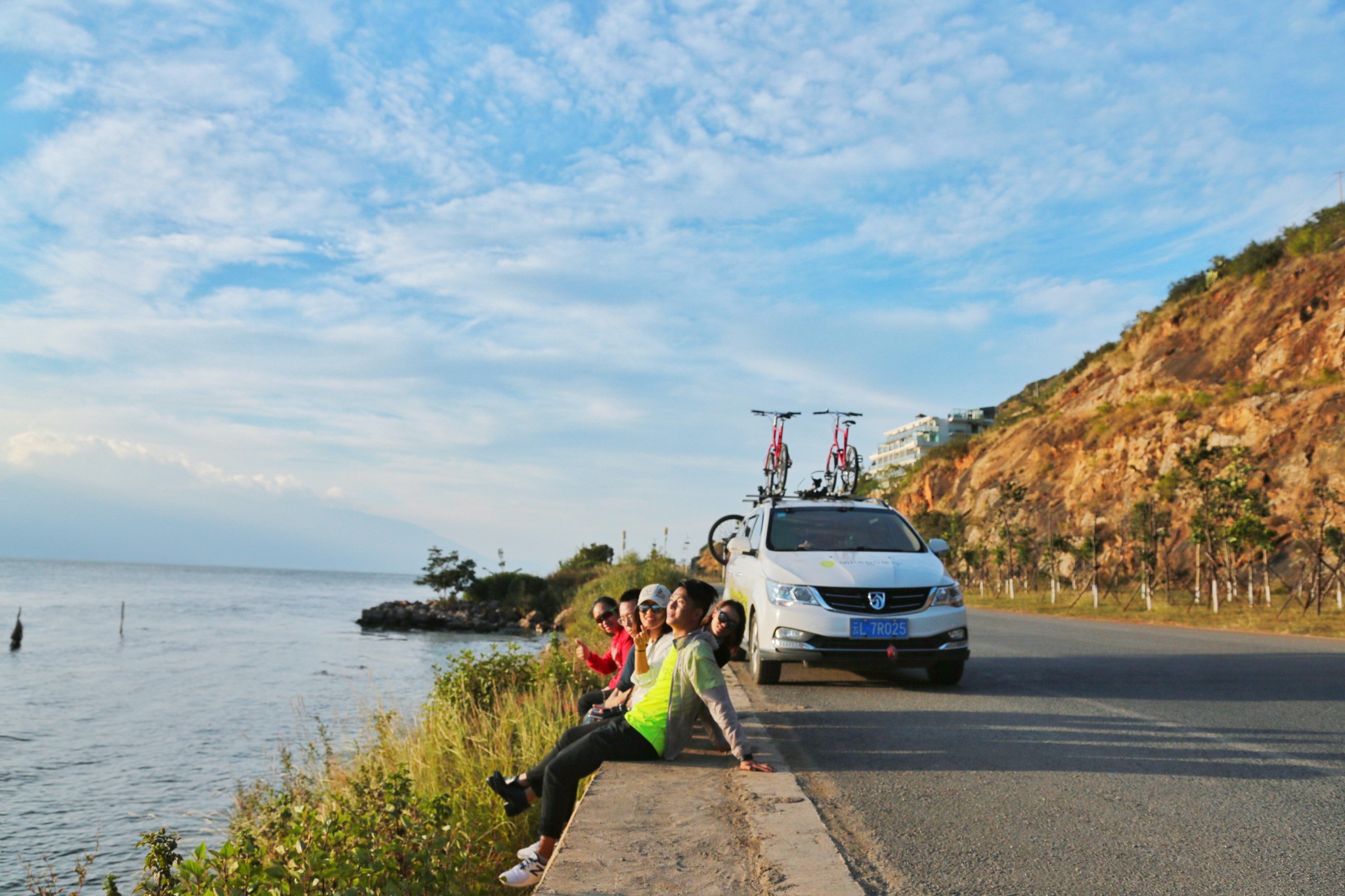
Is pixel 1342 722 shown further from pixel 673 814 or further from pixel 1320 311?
pixel 1320 311

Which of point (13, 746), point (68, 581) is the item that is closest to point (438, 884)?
point (13, 746)

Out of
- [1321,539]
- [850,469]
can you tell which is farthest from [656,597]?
[1321,539]

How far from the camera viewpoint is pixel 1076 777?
5.78m

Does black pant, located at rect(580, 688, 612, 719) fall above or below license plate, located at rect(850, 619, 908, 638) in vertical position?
below

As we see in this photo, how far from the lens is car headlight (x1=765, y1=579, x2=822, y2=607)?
29.2 ft

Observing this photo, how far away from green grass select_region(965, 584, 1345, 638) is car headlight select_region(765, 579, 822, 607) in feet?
50.1

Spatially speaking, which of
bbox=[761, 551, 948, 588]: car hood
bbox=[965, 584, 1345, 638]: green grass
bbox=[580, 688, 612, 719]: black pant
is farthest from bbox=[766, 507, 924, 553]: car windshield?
bbox=[965, 584, 1345, 638]: green grass

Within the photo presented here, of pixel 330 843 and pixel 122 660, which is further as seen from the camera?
pixel 122 660

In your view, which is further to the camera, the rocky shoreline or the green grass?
the rocky shoreline

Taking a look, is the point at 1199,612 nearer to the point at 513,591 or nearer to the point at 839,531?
the point at 839,531

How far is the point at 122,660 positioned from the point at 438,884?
33.7m

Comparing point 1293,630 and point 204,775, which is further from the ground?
point 1293,630

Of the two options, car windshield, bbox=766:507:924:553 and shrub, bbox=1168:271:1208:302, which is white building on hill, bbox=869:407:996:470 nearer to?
shrub, bbox=1168:271:1208:302

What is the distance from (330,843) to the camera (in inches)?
179
